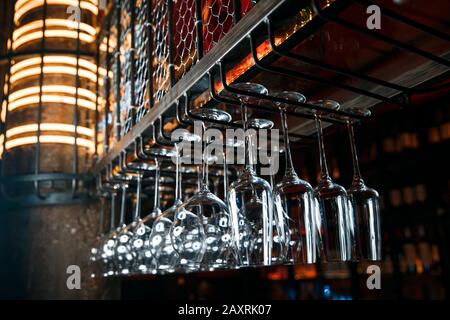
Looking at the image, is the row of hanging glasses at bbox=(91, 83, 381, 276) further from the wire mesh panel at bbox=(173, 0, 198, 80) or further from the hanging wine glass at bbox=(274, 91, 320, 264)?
the wire mesh panel at bbox=(173, 0, 198, 80)

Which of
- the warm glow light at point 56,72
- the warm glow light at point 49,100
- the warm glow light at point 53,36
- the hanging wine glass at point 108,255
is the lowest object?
the hanging wine glass at point 108,255

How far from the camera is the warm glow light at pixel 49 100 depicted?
242 cm

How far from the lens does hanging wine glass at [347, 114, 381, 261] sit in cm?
92

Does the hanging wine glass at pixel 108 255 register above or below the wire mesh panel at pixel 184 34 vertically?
below

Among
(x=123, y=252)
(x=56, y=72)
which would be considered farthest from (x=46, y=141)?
(x=123, y=252)

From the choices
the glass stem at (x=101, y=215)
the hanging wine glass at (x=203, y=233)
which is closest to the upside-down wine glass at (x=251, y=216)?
the hanging wine glass at (x=203, y=233)

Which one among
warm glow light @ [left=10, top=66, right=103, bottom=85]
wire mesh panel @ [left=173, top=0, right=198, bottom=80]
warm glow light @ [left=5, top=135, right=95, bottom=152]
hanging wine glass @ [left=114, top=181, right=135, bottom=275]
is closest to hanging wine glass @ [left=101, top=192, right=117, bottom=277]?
hanging wine glass @ [left=114, top=181, right=135, bottom=275]

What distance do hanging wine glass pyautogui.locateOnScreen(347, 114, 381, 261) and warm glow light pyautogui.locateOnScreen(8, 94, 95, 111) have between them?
178 cm

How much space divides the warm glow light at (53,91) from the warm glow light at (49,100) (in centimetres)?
2

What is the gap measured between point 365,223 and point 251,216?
0.75 feet

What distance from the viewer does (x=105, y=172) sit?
194 centimetres

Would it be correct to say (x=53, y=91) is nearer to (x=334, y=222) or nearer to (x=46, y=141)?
(x=46, y=141)

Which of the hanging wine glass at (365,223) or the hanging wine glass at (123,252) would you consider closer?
the hanging wine glass at (365,223)

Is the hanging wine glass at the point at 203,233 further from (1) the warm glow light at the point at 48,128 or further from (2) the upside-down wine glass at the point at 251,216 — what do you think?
(1) the warm glow light at the point at 48,128
